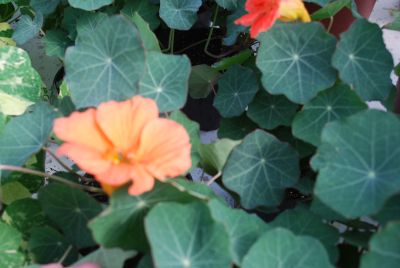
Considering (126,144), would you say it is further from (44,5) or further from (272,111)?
(44,5)

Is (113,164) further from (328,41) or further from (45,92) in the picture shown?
(45,92)

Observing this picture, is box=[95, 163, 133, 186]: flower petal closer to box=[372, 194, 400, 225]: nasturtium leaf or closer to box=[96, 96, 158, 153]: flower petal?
box=[96, 96, 158, 153]: flower petal

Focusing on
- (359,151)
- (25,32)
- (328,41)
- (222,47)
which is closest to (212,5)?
(222,47)

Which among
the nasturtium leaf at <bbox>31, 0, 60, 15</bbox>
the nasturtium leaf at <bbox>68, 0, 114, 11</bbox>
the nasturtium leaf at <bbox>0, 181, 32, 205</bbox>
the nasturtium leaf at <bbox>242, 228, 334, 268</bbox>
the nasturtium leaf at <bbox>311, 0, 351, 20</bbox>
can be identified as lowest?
the nasturtium leaf at <bbox>0, 181, 32, 205</bbox>

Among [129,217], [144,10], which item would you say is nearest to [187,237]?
[129,217]

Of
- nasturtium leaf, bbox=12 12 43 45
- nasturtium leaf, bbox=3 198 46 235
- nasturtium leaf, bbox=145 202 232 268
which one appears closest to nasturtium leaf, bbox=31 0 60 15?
nasturtium leaf, bbox=12 12 43 45

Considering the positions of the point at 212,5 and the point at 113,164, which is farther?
the point at 212,5
